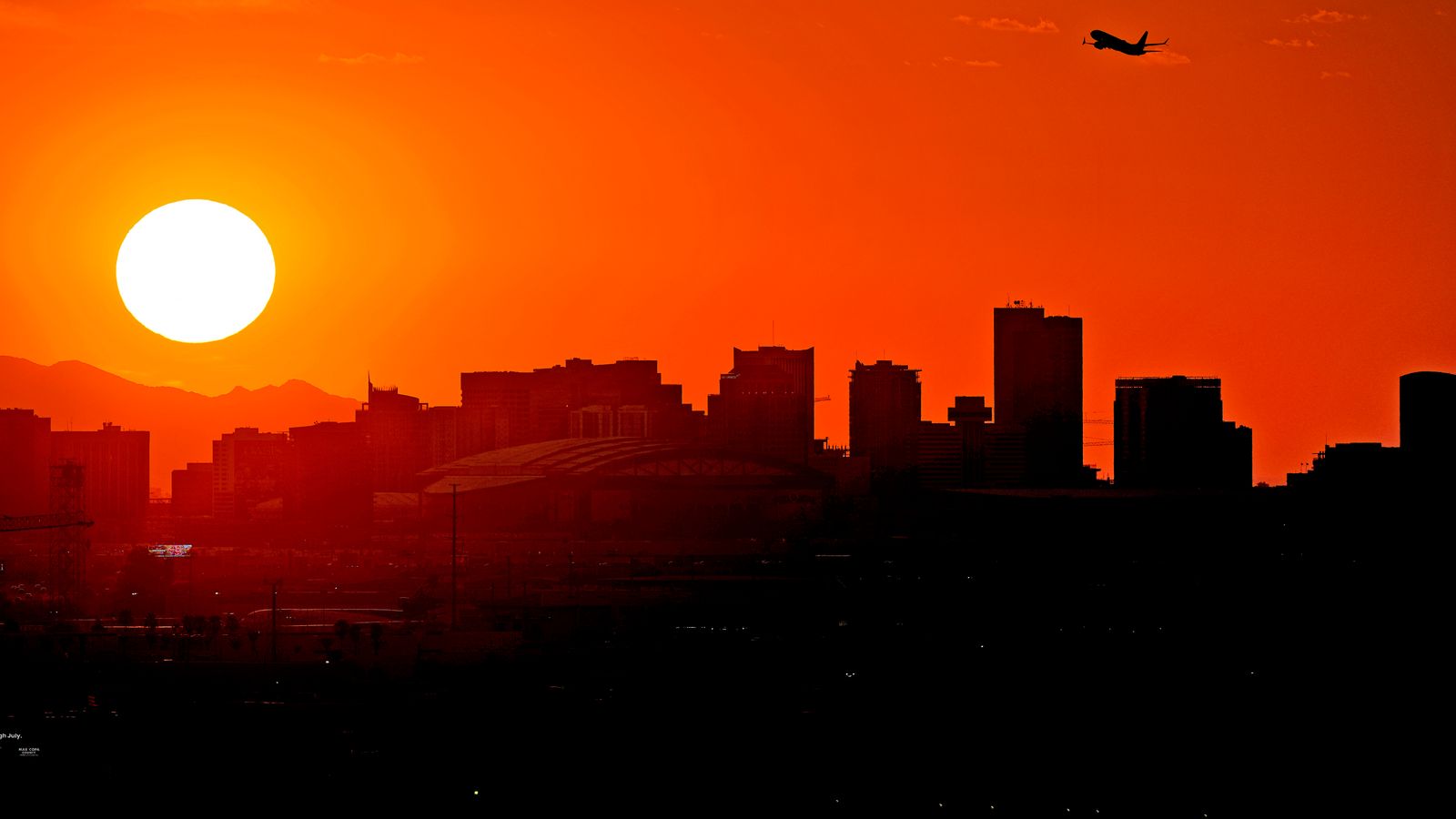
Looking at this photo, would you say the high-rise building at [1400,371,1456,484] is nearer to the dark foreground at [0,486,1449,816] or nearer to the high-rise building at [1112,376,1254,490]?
the dark foreground at [0,486,1449,816]

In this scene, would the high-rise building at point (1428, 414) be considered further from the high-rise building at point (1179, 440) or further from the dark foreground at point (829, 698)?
the high-rise building at point (1179, 440)

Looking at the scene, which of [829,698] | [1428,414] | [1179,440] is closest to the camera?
[829,698]

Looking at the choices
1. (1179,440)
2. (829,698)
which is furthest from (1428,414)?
(829,698)

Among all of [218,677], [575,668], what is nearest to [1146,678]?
[575,668]

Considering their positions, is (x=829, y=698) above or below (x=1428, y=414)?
below

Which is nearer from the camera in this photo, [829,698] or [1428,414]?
[829,698]

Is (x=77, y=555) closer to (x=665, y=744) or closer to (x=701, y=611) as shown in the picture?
(x=701, y=611)

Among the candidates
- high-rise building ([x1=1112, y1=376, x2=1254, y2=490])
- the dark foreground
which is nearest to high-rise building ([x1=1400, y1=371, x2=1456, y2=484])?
the dark foreground

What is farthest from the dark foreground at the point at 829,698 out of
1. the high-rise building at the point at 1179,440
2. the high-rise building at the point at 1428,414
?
the high-rise building at the point at 1179,440

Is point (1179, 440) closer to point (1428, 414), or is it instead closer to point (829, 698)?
point (1428, 414)
